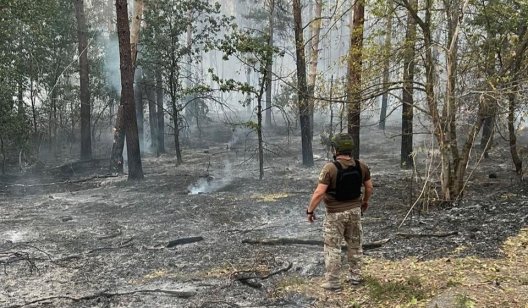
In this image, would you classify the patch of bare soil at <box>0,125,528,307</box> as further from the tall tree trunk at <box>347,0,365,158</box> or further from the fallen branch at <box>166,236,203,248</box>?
the tall tree trunk at <box>347,0,365,158</box>

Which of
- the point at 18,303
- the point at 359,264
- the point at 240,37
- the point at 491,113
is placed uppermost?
the point at 240,37

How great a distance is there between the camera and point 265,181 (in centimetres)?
1540

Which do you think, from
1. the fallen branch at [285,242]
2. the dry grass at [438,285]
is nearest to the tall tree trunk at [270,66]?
the fallen branch at [285,242]

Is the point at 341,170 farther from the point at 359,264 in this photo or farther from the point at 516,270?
the point at 516,270

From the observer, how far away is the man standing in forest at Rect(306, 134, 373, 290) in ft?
17.8

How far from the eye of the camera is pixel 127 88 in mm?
15562

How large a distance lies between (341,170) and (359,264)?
129 cm

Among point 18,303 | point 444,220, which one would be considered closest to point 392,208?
point 444,220

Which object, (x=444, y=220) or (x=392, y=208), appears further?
(x=392, y=208)

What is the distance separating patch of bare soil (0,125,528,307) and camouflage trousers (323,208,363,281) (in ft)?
1.22

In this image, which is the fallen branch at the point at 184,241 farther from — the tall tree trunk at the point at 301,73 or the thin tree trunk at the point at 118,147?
the thin tree trunk at the point at 118,147

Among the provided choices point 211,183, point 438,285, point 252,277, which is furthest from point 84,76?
point 438,285

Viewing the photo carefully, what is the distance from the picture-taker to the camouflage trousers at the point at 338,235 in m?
5.57

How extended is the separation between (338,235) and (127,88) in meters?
11.8
